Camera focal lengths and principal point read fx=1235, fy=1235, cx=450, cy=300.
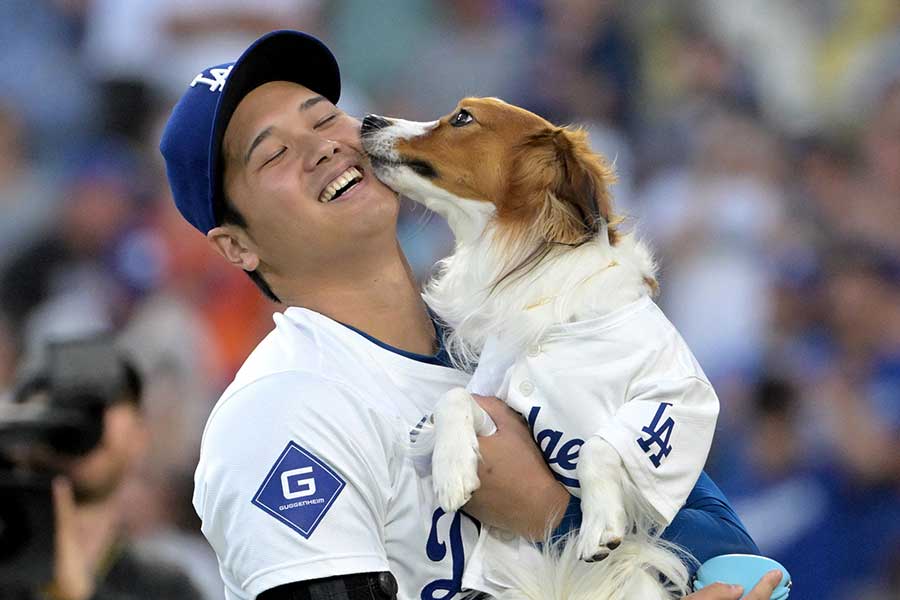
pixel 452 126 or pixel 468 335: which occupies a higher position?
pixel 452 126

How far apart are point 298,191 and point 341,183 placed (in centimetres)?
10

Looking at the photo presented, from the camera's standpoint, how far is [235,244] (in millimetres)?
2541

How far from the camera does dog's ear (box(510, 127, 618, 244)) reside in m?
2.54

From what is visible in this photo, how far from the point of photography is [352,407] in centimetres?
219

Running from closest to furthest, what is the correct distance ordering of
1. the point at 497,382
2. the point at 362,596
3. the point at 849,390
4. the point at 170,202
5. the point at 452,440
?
the point at 362,596
the point at 452,440
the point at 497,382
the point at 849,390
the point at 170,202

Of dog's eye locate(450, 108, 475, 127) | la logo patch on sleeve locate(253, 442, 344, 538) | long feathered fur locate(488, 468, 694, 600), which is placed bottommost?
long feathered fur locate(488, 468, 694, 600)

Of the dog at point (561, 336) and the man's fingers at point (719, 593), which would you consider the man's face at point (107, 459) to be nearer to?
the dog at point (561, 336)

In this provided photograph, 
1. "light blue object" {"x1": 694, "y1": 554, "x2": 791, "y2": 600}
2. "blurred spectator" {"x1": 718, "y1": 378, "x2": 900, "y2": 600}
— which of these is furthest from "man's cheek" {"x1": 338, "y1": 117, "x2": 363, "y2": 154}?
"blurred spectator" {"x1": 718, "y1": 378, "x2": 900, "y2": 600}

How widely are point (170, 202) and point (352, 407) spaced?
407 centimetres

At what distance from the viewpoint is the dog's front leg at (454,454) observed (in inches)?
84.4

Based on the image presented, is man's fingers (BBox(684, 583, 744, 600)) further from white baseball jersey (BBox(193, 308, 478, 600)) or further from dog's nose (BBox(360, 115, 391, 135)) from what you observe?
dog's nose (BBox(360, 115, 391, 135))

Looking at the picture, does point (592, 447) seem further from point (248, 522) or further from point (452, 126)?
point (452, 126)

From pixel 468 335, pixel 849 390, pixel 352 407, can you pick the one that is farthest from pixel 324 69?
pixel 849 390

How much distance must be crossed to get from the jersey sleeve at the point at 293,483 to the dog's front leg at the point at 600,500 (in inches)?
13.7
